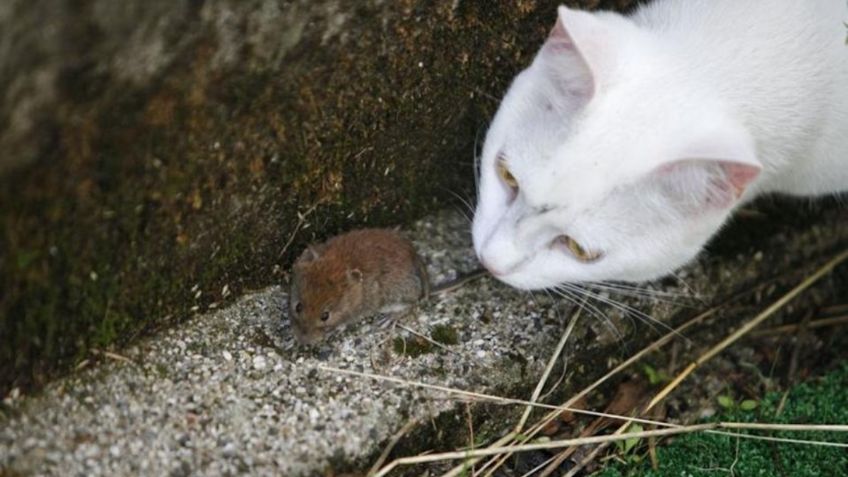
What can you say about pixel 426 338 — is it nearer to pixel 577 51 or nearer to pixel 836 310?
pixel 577 51

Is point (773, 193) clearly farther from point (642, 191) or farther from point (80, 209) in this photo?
point (80, 209)

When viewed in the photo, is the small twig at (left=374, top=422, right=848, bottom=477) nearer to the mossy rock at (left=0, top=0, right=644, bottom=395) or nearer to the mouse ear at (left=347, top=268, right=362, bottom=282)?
the mouse ear at (left=347, top=268, right=362, bottom=282)

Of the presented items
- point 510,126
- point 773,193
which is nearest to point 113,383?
point 510,126

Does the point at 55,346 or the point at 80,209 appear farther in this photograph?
the point at 55,346

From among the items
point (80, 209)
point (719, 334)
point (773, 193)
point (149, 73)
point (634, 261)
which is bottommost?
point (719, 334)

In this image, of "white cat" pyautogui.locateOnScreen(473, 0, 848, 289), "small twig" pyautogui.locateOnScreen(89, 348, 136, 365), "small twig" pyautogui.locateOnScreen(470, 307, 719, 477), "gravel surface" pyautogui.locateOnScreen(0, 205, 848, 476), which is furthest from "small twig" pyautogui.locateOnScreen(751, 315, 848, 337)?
"small twig" pyautogui.locateOnScreen(89, 348, 136, 365)

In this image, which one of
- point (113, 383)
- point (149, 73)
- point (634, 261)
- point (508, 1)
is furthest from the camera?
point (508, 1)

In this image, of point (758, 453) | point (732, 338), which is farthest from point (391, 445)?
point (732, 338)
